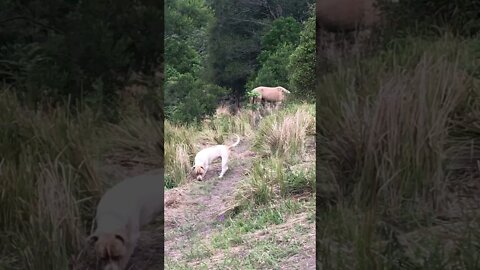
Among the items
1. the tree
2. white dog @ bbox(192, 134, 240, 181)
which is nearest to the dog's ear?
white dog @ bbox(192, 134, 240, 181)

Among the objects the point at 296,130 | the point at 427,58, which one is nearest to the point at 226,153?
the point at 296,130

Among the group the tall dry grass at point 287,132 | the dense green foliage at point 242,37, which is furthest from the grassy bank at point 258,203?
the dense green foliage at point 242,37

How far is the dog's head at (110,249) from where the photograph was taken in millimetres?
2314

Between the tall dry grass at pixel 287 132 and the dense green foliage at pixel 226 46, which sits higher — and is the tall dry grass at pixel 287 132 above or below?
below

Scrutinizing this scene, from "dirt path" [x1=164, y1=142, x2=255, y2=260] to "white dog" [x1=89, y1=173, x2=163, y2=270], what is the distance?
9cm

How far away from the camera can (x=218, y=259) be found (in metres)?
2.49

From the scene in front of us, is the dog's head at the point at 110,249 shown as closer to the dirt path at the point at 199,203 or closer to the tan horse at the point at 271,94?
the dirt path at the point at 199,203

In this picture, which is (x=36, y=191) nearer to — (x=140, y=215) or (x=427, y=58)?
(x=140, y=215)

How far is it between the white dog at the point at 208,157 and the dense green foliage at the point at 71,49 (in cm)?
43

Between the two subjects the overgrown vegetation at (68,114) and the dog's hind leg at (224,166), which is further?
the dog's hind leg at (224,166)

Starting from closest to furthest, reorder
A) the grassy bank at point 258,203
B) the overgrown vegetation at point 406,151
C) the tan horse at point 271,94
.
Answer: the overgrown vegetation at point 406,151 < the grassy bank at point 258,203 < the tan horse at point 271,94

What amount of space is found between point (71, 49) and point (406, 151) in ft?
4.71

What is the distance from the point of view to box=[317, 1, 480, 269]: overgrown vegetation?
7.33 feet

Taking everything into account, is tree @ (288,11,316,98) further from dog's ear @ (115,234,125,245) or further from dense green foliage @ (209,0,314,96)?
dog's ear @ (115,234,125,245)
